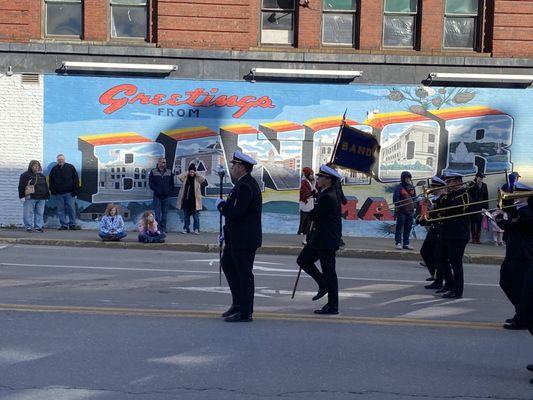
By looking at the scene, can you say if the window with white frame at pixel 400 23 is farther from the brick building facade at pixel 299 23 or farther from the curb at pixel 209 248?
the curb at pixel 209 248

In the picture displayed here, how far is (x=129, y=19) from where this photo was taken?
19281mm

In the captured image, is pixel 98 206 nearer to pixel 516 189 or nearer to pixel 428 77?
pixel 428 77

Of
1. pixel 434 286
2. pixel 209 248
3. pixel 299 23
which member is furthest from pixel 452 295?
pixel 299 23

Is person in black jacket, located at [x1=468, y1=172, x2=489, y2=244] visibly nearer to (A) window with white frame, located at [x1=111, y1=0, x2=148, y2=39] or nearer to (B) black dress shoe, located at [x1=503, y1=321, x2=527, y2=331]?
(B) black dress shoe, located at [x1=503, y1=321, x2=527, y2=331]

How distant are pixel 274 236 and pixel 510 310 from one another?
371 inches

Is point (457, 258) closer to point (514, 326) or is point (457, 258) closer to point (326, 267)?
point (514, 326)

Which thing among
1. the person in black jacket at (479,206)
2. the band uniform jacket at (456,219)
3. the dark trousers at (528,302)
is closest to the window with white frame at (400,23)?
the person in black jacket at (479,206)

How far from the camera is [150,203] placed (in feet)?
63.3

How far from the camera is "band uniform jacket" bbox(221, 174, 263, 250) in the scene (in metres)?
8.02

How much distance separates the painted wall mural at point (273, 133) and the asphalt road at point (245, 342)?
24.6 ft

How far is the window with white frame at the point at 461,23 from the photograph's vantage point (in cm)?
1939

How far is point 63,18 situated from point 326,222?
1299 cm

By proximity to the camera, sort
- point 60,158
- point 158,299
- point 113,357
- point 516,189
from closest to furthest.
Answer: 1. point 113,357
2. point 516,189
3. point 158,299
4. point 60,158

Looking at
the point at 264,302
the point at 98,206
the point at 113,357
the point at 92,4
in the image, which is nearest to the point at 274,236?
the point at 98,206
